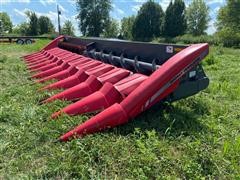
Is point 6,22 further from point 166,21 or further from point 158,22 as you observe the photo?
point 166,21

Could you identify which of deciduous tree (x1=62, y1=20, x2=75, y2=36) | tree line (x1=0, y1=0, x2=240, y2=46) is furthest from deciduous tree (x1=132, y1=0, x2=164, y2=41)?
→ deciduous tree (x1=62, y1=20, x2=75, y2=36)

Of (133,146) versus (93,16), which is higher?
(93,16)

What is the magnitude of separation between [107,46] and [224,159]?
4.26 meters

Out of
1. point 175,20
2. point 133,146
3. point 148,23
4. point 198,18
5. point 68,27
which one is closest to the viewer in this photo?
point 133,146

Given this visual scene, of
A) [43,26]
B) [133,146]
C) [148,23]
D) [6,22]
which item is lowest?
[133,146]

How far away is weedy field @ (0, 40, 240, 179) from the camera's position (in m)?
2.45

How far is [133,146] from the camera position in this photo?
2.81 m

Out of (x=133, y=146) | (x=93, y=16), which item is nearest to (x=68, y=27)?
(x=93, y=16)

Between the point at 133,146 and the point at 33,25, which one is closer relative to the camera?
the point at 133,146

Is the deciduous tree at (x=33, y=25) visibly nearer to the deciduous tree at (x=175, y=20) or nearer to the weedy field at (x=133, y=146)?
the deciduous tree at (x=175, y=20)

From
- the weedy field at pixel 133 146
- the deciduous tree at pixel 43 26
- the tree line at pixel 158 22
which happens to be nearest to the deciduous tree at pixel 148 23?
the tree line at pixel 158 22

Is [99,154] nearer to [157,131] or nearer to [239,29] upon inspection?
[157,131]

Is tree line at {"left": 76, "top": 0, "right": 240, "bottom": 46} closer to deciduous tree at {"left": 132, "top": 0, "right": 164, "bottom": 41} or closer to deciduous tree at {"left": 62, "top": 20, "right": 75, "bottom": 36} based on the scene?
deciduous tree at {"left": 132, "top": 0, "right": 164, "bottom": 41}

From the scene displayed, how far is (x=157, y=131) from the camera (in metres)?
3.15
